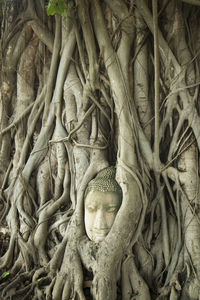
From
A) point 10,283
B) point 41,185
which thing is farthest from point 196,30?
point 10,283

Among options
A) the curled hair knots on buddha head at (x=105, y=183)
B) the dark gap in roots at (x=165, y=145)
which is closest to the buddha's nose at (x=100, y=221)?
the curled hair knots on buddha head at (x=105, y=183)

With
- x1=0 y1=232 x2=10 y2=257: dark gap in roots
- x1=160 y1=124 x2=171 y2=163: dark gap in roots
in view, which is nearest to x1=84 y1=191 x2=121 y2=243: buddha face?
x1=160 y1=124 x2=171 y2=163: dark gap in roots

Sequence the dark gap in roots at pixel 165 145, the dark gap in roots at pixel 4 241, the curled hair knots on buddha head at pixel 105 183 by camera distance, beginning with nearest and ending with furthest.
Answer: the curled hair knots on buddha head at pixel 105 183, the dark gap in roots at pixel 165 145, the dark gap in roots at pixel 4 241

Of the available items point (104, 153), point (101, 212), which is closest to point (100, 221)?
point (101, 212)

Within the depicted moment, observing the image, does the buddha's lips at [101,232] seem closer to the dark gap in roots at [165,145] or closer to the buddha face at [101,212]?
the buddha face at [101,212]

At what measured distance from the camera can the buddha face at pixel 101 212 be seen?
219 centimetres

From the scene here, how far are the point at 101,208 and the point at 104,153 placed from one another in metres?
0.61

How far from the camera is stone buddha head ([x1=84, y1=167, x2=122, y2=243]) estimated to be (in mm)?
2193

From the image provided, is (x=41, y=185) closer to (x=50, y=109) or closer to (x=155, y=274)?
(x=50, y=109)

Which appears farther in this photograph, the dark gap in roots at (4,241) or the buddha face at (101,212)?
the dark gap in roots at (4,241)

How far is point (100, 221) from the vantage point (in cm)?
219

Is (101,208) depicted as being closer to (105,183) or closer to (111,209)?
(111,209)

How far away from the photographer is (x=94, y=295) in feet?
6.48

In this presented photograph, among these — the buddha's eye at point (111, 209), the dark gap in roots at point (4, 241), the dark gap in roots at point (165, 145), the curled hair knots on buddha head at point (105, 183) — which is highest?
the dark gap in roots at point (165, 145)
